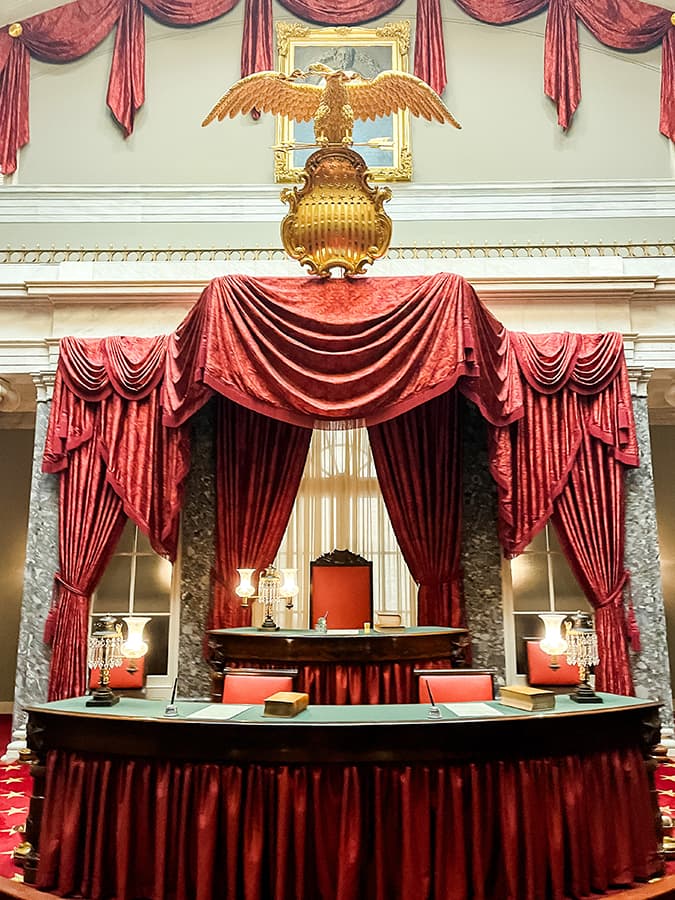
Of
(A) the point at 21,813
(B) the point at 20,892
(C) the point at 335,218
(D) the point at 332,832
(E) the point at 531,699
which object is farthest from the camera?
(C) the point at 335,218

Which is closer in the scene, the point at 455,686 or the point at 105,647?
the point at 105,647

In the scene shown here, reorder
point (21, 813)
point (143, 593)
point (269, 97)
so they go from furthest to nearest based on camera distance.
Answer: point (143, 593)
point (269, 97)
point (21, 813)

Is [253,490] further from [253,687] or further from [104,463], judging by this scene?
[253,687]

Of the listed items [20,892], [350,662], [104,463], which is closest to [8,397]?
[104,463]

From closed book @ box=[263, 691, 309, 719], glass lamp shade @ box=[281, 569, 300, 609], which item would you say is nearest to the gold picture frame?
glass lamp shade @ box=[281, 569, 300, 609]

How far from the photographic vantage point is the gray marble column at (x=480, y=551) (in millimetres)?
6305

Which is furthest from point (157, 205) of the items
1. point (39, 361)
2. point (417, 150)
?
point (417, 150)

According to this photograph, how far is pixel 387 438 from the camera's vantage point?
21.3ft

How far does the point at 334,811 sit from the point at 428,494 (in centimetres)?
376

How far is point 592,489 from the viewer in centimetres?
612

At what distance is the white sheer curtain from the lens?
6.96 m

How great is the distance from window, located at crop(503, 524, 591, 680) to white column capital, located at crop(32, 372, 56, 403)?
4.00m

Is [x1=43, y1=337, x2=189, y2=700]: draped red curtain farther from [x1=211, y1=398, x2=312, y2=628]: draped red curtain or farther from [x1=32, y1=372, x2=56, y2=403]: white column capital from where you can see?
[x1=211, y1=398, x2=312, y2=628]: draped red curtain

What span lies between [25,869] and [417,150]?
23.1ft
